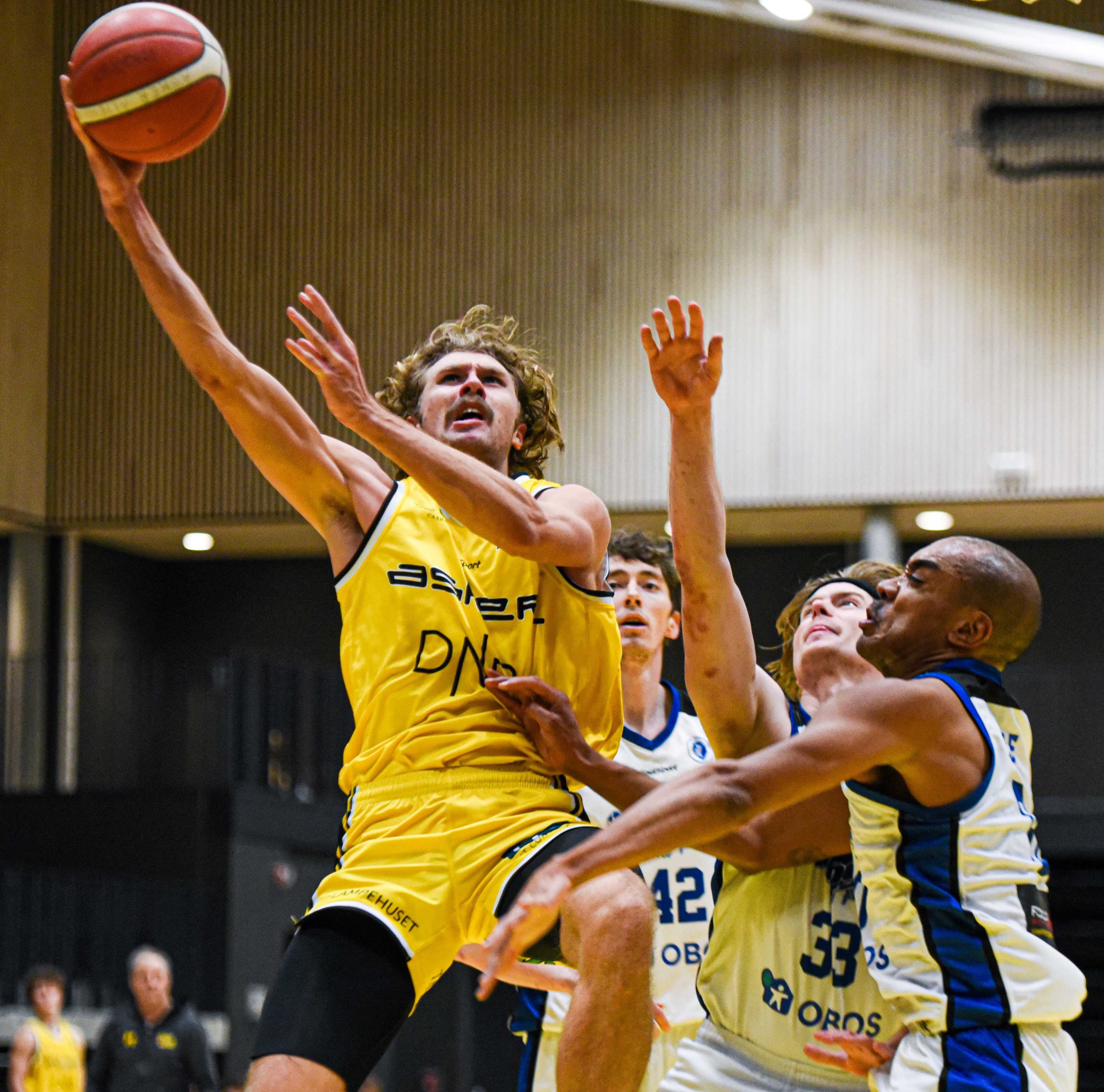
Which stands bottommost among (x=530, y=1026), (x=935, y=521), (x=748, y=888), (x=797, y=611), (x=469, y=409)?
(x=530, y=1026)

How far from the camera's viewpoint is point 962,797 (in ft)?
11.3

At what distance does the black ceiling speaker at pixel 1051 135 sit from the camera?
16.0 meters

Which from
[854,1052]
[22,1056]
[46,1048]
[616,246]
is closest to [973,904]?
[854,1052]

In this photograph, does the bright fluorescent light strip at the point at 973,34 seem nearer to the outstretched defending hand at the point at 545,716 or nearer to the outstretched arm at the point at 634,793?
the outstretched arm at the point at 634,793

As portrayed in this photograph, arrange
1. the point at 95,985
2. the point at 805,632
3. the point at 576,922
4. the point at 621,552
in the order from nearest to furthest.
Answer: the point at 576,922, the point at 805,632, the point at 621,552, the point at 95,985

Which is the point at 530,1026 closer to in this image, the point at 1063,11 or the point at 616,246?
the point at 616,246

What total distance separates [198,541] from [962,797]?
16776mm

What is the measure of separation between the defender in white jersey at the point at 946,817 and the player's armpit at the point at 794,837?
368mm

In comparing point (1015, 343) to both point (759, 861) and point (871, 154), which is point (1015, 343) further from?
point (759, 861)

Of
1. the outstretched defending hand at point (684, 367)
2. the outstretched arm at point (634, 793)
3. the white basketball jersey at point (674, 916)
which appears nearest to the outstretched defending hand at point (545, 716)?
the outstretched arm at point (634, 793)

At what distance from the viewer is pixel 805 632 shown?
4516mm

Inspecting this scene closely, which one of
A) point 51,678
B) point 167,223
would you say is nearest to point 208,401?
point 167,223

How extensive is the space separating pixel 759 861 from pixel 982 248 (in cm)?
1319

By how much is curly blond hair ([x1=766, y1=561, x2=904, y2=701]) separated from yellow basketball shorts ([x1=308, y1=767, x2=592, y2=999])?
1180mm
